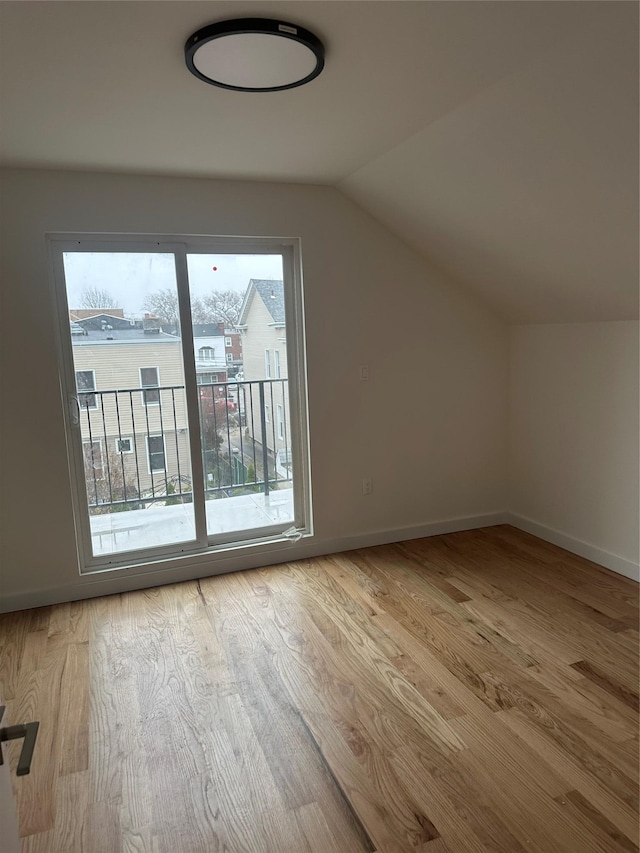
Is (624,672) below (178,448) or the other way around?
below

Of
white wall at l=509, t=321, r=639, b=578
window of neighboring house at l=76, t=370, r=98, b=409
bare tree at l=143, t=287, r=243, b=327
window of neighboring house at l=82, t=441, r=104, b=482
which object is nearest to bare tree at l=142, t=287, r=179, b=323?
bare tree at l=143, t=287, r=243, b=327

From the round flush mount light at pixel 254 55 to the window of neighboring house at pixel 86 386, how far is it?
1.83 meters

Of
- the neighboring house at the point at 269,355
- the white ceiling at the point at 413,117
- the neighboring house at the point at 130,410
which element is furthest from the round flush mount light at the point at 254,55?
the neighboring house at the point at 130,410

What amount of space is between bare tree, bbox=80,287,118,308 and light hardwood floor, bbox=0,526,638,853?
1.70m

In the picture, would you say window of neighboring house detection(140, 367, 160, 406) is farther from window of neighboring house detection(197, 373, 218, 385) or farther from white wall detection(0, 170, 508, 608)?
white wall detection(0, 170, 508, 608)

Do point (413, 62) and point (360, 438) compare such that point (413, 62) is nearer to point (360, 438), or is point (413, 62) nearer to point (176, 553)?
point (360, 438)

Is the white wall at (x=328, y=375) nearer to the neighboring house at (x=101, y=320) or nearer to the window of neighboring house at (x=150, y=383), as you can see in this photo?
the neighboring house at (x=101, y=320)

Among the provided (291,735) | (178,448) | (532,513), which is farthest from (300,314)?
(291,735)

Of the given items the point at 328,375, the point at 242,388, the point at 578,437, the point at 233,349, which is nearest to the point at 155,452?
the point at 242,388

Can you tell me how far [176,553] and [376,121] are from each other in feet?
8.63

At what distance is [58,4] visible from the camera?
151 centimetres

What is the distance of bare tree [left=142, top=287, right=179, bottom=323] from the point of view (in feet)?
10.9

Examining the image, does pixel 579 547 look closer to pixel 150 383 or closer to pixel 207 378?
pixel 207 378

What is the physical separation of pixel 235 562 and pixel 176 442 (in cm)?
84
